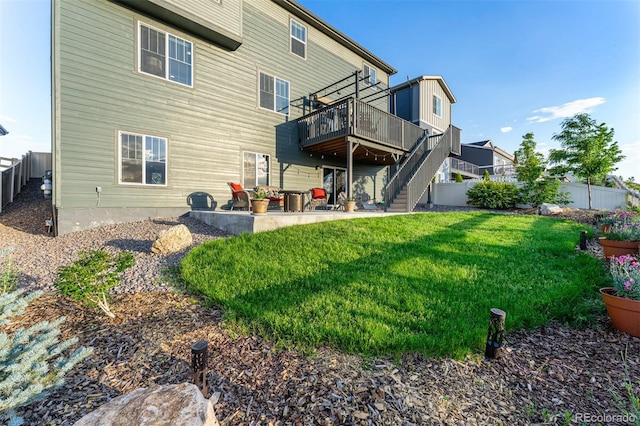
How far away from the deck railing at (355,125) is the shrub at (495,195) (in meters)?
4.50

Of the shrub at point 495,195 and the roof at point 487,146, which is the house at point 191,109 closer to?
the shrub at point 495,195

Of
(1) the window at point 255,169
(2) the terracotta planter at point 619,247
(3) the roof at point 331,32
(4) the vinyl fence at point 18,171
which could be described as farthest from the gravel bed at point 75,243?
(3) the roof at point 331,32

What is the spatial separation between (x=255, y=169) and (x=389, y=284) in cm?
730

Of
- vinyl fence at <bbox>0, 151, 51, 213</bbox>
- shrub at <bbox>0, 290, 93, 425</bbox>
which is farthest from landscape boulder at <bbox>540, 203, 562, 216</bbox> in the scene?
vinyl fence at <bbox>0, 151, 51, 213</bbox>

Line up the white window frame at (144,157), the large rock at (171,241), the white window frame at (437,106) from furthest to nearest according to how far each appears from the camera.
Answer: the white window frame at (437,106)
the white window frame at (144,157)
the large rock at (171,241)

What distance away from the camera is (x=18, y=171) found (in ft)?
33.3

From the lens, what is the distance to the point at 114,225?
6.86m

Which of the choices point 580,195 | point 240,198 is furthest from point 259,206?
point 580,195

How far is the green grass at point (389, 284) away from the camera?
2.48m

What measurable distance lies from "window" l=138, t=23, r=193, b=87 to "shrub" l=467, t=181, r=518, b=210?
42.1 ft

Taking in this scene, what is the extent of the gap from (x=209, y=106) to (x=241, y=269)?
21.4 feet

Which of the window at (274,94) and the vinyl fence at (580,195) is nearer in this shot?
the window at (274,94)

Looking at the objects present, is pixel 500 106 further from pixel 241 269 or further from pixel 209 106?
pixel 241 269

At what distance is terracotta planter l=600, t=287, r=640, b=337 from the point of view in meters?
A: 2.61
